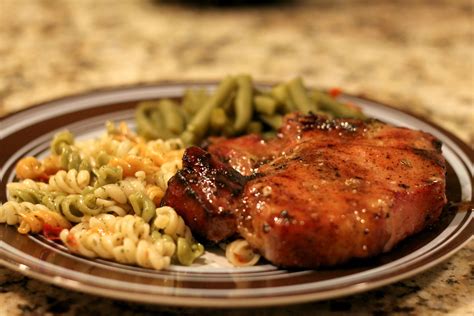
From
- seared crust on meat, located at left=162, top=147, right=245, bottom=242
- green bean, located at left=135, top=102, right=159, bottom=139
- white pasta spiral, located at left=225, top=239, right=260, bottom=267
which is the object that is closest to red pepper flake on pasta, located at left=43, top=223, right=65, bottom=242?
seared crust on meat, located at left=162, top=147, right=245, bottom=242

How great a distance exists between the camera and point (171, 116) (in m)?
4.30

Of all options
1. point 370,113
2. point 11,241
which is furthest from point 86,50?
point 11,241

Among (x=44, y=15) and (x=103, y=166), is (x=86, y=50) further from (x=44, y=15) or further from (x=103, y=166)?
(x=103, y=166)

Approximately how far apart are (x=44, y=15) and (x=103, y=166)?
5251 mm

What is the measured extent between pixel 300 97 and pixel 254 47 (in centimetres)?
294

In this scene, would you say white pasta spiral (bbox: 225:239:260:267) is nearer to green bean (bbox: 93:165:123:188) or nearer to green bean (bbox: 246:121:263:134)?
green bean (bbox: 93:165:123:188)

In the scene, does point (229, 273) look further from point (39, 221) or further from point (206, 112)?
point (206, 112)

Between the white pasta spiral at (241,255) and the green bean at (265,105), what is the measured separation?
1.63 m

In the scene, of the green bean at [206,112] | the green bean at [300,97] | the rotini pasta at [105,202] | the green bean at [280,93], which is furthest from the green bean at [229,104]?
the rotini pasta at [105,202]

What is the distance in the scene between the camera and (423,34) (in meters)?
7.62

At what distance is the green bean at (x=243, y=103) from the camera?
13.9 feet

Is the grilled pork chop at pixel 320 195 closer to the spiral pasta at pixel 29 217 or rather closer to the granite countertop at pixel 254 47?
the spiral pasta at pixel 29 217

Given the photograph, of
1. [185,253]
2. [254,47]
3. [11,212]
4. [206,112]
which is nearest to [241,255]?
[185,253]

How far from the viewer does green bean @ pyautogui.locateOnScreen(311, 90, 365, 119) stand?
426cm
